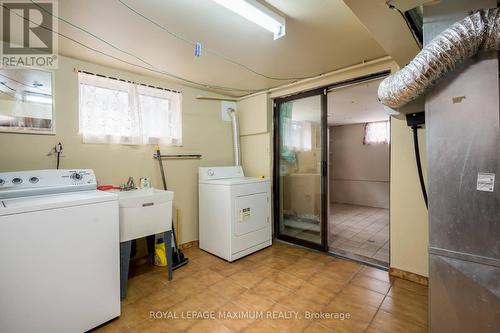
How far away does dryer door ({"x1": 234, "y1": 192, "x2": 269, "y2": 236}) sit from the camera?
275cm

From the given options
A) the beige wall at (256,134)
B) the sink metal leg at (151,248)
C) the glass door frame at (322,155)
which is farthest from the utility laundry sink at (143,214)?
the glass door frame at (322,155)

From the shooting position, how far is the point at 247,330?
5.28 feet

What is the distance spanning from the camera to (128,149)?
8.72 ft

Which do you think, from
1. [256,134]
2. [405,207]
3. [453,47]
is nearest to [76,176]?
[256,134]

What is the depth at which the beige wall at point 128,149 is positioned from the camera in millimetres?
2088

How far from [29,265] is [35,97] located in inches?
61.5

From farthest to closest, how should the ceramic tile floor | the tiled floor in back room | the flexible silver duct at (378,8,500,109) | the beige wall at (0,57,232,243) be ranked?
the ceramic tile floor
the beige wall at (0,57,232,243)
the tiled floor in back room
the flexible silver duct at (378,8,500,109)

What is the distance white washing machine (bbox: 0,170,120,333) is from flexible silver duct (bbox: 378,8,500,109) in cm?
210

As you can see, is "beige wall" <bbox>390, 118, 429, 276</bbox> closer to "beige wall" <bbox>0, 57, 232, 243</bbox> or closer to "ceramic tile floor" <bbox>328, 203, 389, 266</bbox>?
"ceramic tile floor" <bbox>328, 203, 389, 266</bbox>

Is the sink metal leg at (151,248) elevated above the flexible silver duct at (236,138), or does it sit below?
below

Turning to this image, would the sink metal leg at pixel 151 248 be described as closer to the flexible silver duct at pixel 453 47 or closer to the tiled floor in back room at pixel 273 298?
the tiled floor in back room at pixel 273 298

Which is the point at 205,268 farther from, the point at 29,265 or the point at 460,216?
the point at 460,216

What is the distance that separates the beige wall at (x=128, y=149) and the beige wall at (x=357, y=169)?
4026mm

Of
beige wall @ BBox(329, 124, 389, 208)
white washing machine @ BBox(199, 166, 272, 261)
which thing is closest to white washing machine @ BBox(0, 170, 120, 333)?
white washing machine @ BBox(199, 166, 272, 261)
